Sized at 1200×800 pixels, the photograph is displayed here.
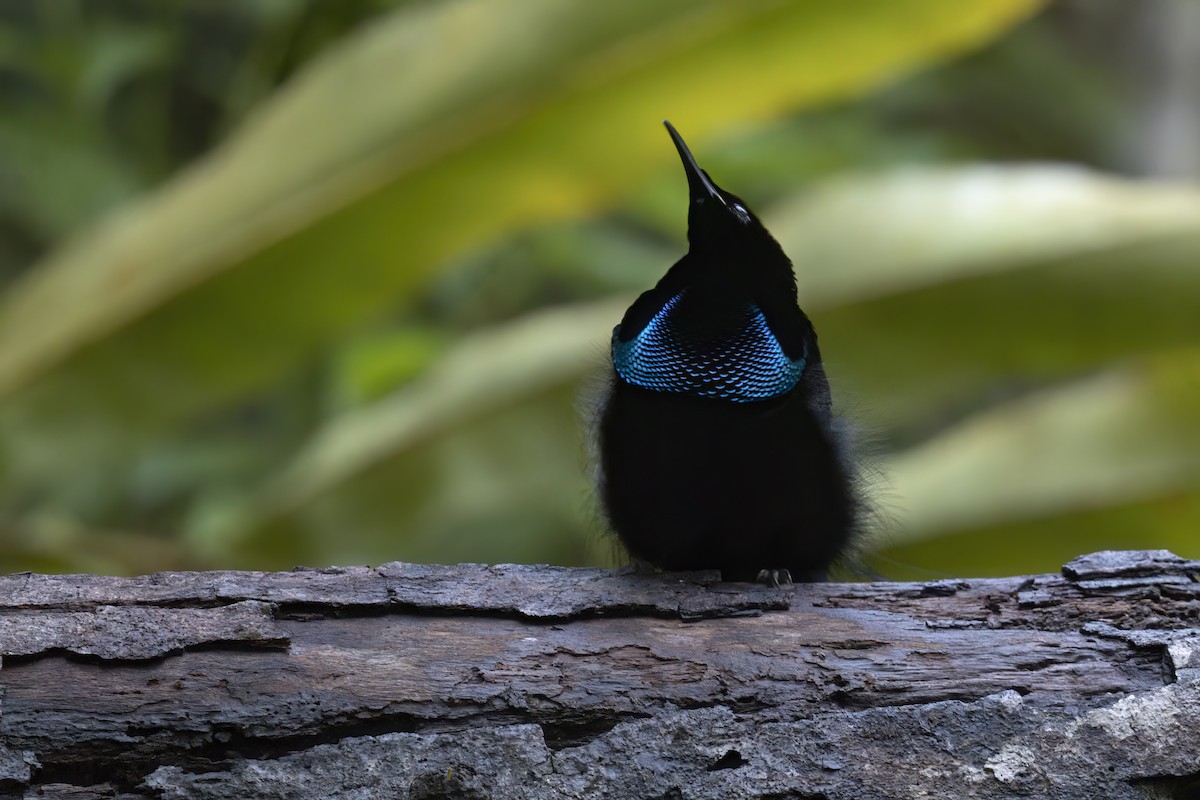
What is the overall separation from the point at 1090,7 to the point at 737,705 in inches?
213

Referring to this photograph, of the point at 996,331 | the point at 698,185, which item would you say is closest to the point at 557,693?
the point at 698,185

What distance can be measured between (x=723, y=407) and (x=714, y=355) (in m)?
0.08

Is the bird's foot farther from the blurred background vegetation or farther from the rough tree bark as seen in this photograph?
the blurred background vegetation

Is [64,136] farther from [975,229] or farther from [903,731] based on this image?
[903,731]

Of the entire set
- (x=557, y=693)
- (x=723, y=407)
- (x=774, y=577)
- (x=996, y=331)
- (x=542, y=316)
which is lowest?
(x=557, y=693)

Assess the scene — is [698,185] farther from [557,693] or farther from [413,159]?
[413,159]

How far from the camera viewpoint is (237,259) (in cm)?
330

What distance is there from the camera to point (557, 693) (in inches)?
61.9

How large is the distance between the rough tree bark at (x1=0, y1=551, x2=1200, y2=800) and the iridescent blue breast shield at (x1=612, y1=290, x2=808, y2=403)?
13.6 inches

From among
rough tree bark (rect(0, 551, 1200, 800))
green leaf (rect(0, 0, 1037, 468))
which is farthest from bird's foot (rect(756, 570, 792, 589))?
green leaf (rect(0, 0, 1037, 468))

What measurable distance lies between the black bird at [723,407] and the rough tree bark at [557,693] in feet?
0.82

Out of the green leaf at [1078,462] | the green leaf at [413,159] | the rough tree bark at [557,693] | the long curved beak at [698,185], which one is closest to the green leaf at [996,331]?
the green leaf at [1078,462]

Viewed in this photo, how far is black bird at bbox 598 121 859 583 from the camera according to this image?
6.31 ft

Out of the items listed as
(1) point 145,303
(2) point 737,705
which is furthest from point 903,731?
(1) point 145,303
